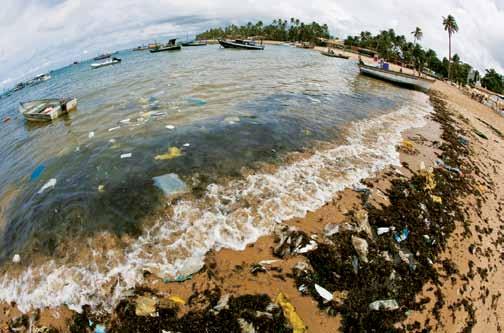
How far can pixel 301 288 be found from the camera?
484 cm

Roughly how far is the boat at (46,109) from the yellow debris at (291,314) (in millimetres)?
20813

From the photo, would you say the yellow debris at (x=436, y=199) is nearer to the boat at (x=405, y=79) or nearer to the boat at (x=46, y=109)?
the boat at (x=46, y=109)

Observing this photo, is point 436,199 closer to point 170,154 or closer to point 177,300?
point 177,300

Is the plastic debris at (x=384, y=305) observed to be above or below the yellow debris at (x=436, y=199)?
below

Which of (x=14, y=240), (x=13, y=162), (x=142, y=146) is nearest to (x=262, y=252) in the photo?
(x=14, y=240)

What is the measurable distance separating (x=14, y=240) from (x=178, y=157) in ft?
16.9

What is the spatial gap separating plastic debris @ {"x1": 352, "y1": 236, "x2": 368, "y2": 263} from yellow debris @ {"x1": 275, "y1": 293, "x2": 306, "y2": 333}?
212 cm

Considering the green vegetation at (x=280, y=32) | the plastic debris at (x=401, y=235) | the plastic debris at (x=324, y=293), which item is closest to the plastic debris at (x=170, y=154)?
the plastic debris at (x=324, y=293)

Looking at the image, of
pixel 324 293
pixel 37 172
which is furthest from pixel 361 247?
pixel 37 172

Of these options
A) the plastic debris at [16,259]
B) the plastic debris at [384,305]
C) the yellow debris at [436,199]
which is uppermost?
the yellow debris at [436,199]

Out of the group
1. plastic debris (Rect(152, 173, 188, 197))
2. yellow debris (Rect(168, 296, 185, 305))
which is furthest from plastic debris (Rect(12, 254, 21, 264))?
yellow debris (Rect(168, 296, 185, 305))

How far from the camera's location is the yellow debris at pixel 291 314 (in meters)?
4.25

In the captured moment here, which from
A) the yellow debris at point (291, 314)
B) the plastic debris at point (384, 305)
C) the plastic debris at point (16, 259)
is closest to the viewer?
the yellow debris at point (291, 314)

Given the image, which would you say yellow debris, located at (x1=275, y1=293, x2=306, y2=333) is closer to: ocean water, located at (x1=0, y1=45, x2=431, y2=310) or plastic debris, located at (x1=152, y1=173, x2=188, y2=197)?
ocean water, located at (x1=0, y1=45, x2=431, y2=310)
